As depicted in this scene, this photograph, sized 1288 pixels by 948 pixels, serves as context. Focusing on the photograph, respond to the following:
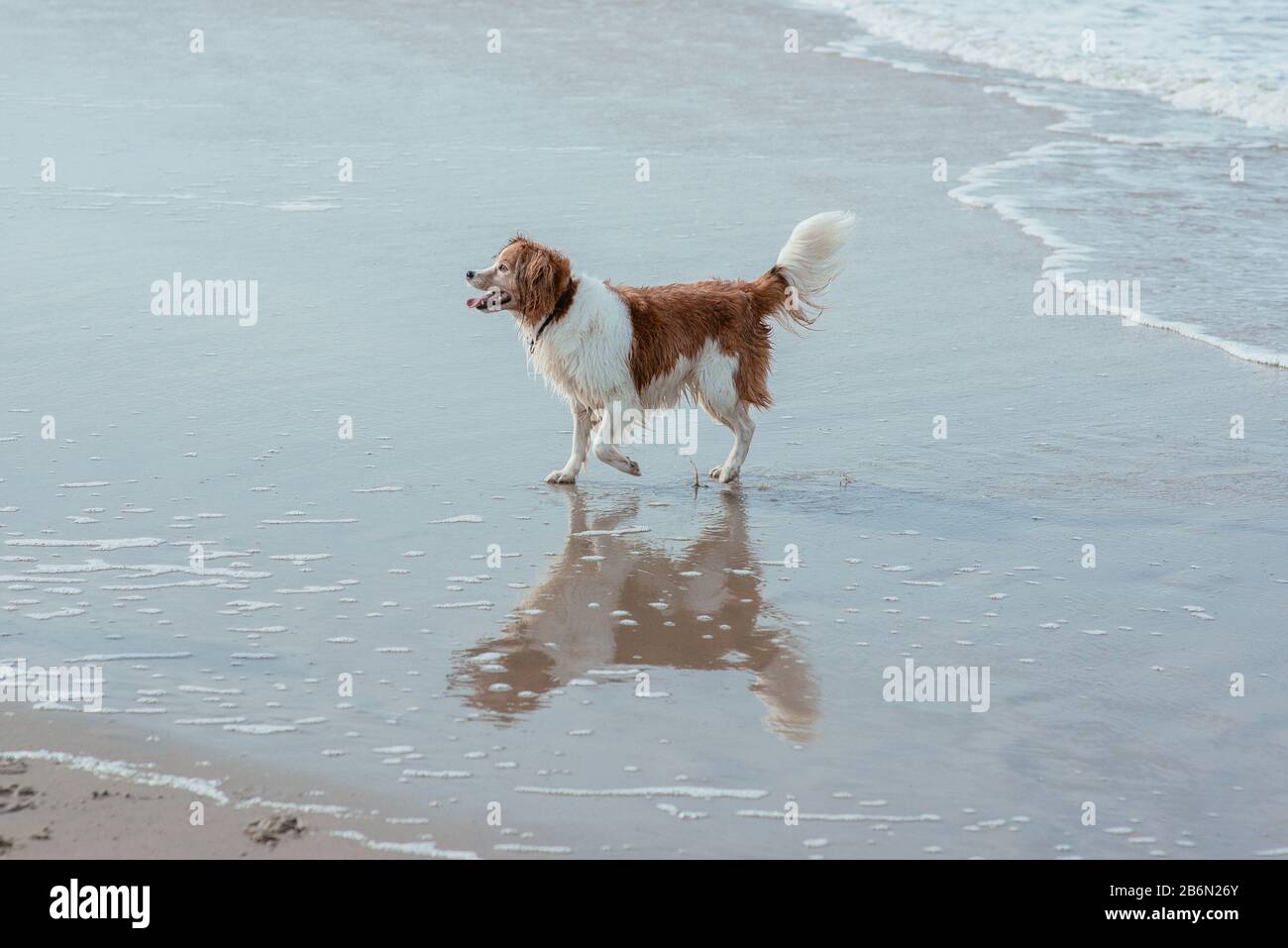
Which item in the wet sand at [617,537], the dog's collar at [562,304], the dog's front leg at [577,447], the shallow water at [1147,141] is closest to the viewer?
the wet sand at [617,537]

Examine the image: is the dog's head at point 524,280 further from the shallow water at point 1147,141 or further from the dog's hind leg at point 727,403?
the shallow water at point 1147,141

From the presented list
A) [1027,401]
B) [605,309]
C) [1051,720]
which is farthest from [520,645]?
[1027,401]

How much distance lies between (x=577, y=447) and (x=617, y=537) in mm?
804

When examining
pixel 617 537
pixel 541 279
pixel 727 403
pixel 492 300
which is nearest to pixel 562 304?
pixel 541 279

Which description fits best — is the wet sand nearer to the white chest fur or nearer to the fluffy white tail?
the white chest fur

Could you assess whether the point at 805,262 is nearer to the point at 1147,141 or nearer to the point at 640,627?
the point at 640,627

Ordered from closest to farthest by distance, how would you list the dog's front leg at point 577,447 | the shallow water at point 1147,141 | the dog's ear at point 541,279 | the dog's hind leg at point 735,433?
1. the dog's ear at point 541,279
2. the dog's front leg at point 577,447
3. the dog's hind leg at point 735,433
4. the shallow water at point 1147,141

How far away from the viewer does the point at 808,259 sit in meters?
7.69

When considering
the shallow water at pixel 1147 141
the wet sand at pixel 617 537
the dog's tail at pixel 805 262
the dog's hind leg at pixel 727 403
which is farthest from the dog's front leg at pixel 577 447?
the shallow water at pixel 1147 141

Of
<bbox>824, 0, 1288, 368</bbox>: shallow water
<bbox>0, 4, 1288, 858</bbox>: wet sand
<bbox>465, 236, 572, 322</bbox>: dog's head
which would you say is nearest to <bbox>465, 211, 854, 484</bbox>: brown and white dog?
<bbox>465, 236, 572, 322</bbox>: dog's head

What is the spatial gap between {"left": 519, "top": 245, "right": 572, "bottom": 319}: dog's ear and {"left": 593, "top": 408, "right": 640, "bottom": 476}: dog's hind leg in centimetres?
55

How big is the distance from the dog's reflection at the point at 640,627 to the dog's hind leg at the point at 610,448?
1.52 ft

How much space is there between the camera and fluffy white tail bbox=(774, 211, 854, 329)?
763 cm

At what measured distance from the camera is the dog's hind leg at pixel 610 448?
7266 mm
